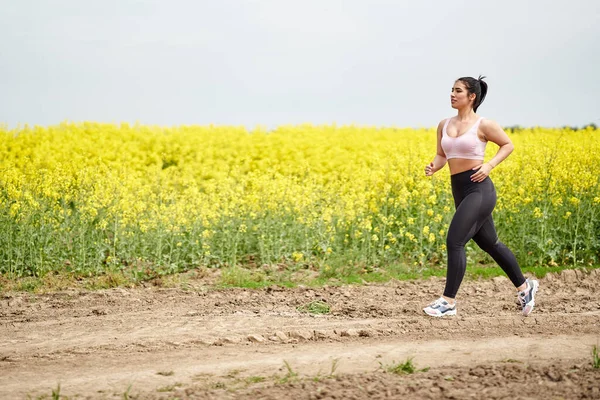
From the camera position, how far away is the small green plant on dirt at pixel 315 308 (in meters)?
7.78

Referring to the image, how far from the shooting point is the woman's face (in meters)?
6.57

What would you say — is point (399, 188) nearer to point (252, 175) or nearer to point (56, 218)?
point (252, 175)

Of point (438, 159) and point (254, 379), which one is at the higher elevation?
point (438, 159)

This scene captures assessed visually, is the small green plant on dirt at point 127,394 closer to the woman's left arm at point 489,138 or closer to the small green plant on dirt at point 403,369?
the small green plant on dirt at point 403,369

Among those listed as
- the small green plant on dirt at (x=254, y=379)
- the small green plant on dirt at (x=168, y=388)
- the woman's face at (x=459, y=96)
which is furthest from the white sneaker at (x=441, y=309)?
the small green plant on dirt at (x=168, y=388)

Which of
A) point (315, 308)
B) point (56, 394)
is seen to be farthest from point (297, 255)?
point (56, 394)

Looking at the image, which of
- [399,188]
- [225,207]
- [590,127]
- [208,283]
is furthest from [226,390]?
[590,127]

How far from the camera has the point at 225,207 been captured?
10.9 m

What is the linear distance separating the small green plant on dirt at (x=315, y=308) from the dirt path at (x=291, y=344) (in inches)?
4.2

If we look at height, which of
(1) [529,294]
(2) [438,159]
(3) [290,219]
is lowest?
(1) [529,294]

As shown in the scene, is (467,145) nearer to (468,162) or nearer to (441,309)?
(468,162)

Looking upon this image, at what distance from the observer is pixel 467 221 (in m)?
6.56

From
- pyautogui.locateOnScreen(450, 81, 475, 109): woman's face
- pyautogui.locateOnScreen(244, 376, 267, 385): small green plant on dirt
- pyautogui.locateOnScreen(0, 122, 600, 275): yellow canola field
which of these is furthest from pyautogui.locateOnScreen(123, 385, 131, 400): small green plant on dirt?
pyautogui.locateOnScreen(0, 122, 600, 275): yellow canola field

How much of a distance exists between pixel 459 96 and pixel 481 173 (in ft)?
2.32
